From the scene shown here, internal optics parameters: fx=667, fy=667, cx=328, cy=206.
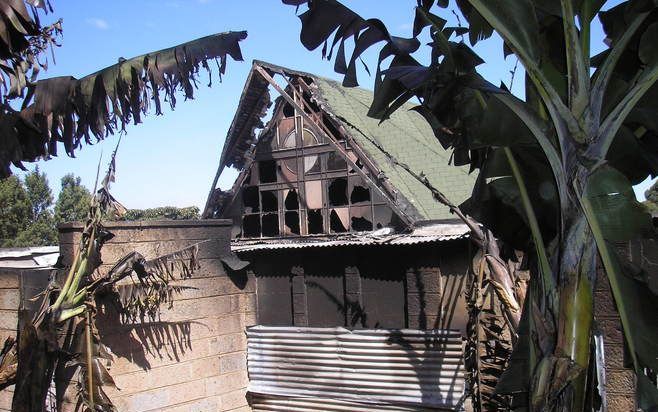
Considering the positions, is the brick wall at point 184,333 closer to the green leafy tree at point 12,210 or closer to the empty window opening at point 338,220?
the empty window opening at point 338,220

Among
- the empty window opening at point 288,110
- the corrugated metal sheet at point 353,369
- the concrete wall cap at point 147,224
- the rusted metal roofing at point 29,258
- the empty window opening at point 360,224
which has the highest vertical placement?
the empty window opening at point 288,110

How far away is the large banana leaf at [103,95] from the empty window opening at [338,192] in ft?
18.9

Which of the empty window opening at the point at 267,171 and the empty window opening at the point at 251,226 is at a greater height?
the empty window opening at the point at 267,171

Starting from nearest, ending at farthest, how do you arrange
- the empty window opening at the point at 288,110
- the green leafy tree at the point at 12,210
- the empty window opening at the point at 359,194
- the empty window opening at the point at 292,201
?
1. the empty window opening at the point at 359,194
2. the empty window opening at the point at 292,201
3. the empty window opening at the point at 288,110
4. the green leafy tree at the point at 12,210

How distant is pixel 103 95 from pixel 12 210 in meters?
27.7

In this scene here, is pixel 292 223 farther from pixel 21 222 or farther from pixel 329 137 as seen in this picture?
pixel 21 222

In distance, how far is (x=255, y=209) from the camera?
13.0 meters

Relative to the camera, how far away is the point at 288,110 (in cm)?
1261

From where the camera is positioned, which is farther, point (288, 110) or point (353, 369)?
point (288, 110)

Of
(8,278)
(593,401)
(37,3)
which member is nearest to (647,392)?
(593,401)

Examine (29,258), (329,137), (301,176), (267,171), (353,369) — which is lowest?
(353,369)

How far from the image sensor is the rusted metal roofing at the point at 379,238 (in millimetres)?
8930

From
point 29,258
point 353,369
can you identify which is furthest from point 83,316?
point 353,369

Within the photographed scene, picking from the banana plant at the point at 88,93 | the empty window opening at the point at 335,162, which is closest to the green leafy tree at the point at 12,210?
the empty window opening at the point at 335,162
